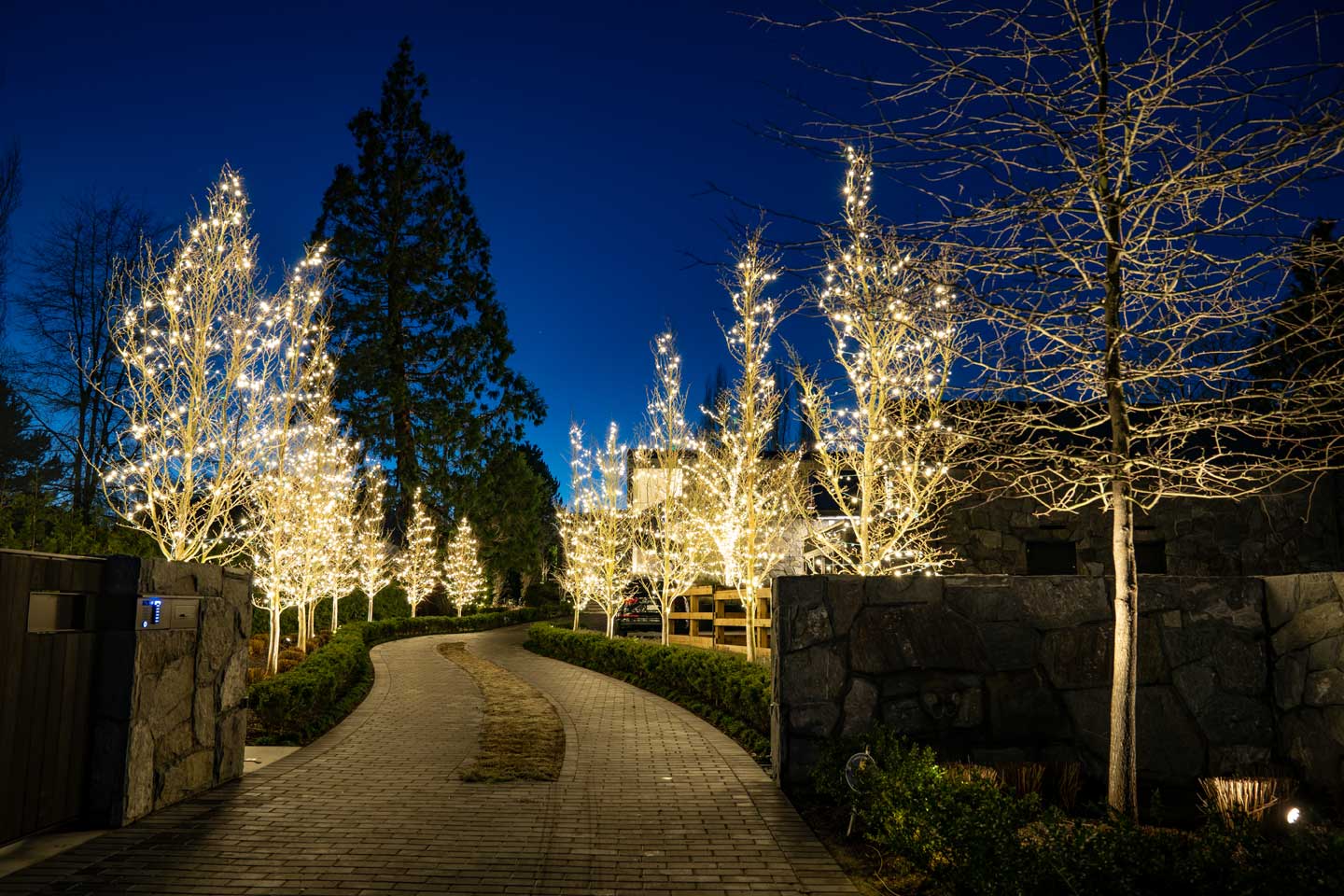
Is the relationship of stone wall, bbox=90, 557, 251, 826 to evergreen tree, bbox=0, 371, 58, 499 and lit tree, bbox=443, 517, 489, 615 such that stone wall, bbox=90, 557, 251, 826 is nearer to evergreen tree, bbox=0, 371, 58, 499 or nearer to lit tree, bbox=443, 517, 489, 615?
evergreen tree, bbox=0, 371, 58, 499

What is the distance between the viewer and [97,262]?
24.7 m

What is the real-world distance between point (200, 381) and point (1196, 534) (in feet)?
55.3

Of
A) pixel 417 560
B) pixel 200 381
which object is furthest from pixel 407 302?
pixel 200 381

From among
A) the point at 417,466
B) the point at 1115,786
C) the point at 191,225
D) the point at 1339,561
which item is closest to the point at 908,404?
the point at 1115,786

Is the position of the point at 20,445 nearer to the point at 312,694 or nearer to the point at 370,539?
the point at 370,539

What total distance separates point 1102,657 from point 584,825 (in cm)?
477

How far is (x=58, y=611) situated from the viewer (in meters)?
6.12

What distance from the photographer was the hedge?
10.0m

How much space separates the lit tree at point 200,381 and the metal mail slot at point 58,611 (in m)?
4.89

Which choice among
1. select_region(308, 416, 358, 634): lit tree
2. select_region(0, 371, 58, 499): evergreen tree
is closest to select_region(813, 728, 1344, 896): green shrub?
select_region(308, 416, 358, 634): lit tree

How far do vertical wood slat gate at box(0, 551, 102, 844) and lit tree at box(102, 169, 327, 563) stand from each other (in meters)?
5.01

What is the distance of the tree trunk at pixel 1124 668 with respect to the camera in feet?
18.0

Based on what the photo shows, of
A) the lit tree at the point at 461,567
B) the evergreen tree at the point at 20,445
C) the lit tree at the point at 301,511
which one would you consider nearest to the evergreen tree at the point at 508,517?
the lit tree at the point at 461,567

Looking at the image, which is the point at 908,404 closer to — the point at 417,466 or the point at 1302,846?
the point at 1302,846
